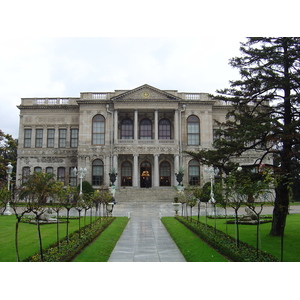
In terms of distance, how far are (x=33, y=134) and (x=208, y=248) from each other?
43.2 meters

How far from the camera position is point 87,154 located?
49281 millimetres

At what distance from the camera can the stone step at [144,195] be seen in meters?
43.5

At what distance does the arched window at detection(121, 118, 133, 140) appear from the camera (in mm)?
51875

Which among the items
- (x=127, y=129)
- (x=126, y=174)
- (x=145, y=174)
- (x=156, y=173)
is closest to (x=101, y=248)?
(x=156, y=173)

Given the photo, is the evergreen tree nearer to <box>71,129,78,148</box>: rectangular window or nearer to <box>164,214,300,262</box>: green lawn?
<box>164,214,300,262</box>: green lawn

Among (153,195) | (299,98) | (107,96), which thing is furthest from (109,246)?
(107,96)

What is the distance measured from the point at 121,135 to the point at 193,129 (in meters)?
10.7

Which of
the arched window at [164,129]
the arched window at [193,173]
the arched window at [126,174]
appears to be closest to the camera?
the arched window at [193,173]

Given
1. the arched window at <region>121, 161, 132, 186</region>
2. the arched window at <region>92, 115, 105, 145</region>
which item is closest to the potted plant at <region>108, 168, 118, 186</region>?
the arched window at <region>121, 161, 132, 186</region>

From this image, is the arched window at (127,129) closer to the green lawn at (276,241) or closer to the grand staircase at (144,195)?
the grand staircase at (144,195)

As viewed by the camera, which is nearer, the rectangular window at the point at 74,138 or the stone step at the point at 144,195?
the stone step at the point at 144,195

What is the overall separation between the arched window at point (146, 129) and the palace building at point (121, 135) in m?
0.15

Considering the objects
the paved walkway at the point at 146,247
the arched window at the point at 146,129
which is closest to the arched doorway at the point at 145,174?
the arched window at the point at 146,129

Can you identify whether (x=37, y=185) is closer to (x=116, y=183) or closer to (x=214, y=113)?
(x=116, y=183)
